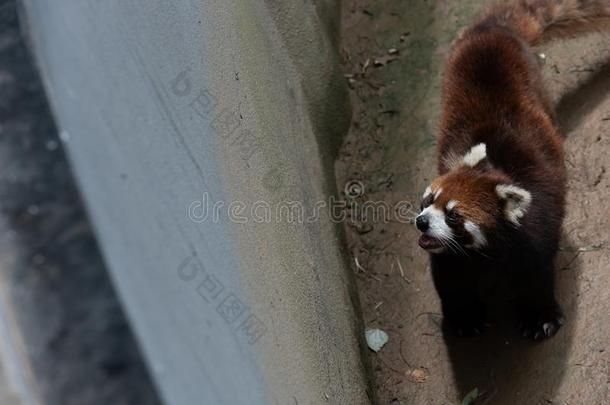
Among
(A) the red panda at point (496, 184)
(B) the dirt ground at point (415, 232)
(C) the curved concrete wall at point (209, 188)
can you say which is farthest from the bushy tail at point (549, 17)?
(C) the curved concrete wall at point (209, 188)

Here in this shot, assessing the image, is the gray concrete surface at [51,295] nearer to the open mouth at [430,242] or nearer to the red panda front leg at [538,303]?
the open mouth at [430,242]

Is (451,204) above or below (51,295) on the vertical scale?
below

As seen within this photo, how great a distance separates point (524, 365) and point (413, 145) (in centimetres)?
139

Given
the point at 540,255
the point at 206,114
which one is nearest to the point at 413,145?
the point at 540,255

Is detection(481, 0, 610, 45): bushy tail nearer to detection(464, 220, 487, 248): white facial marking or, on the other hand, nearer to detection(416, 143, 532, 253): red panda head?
detection(416, 143, 532, 253): red panda head

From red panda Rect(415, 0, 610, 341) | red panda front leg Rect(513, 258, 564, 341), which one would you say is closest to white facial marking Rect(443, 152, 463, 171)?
red panda Rect(415, 0, 610, 341)

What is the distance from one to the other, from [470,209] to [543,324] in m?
0.66

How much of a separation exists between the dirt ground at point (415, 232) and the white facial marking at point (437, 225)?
604mm

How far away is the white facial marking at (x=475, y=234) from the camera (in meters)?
2.98

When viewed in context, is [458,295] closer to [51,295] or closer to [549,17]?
[549,17]

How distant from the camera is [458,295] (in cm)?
322

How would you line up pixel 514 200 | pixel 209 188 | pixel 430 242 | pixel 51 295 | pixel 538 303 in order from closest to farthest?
pixel 51 295
pixel 209 188
pixel 514 200
pixel 430 242
pixel 538 303
